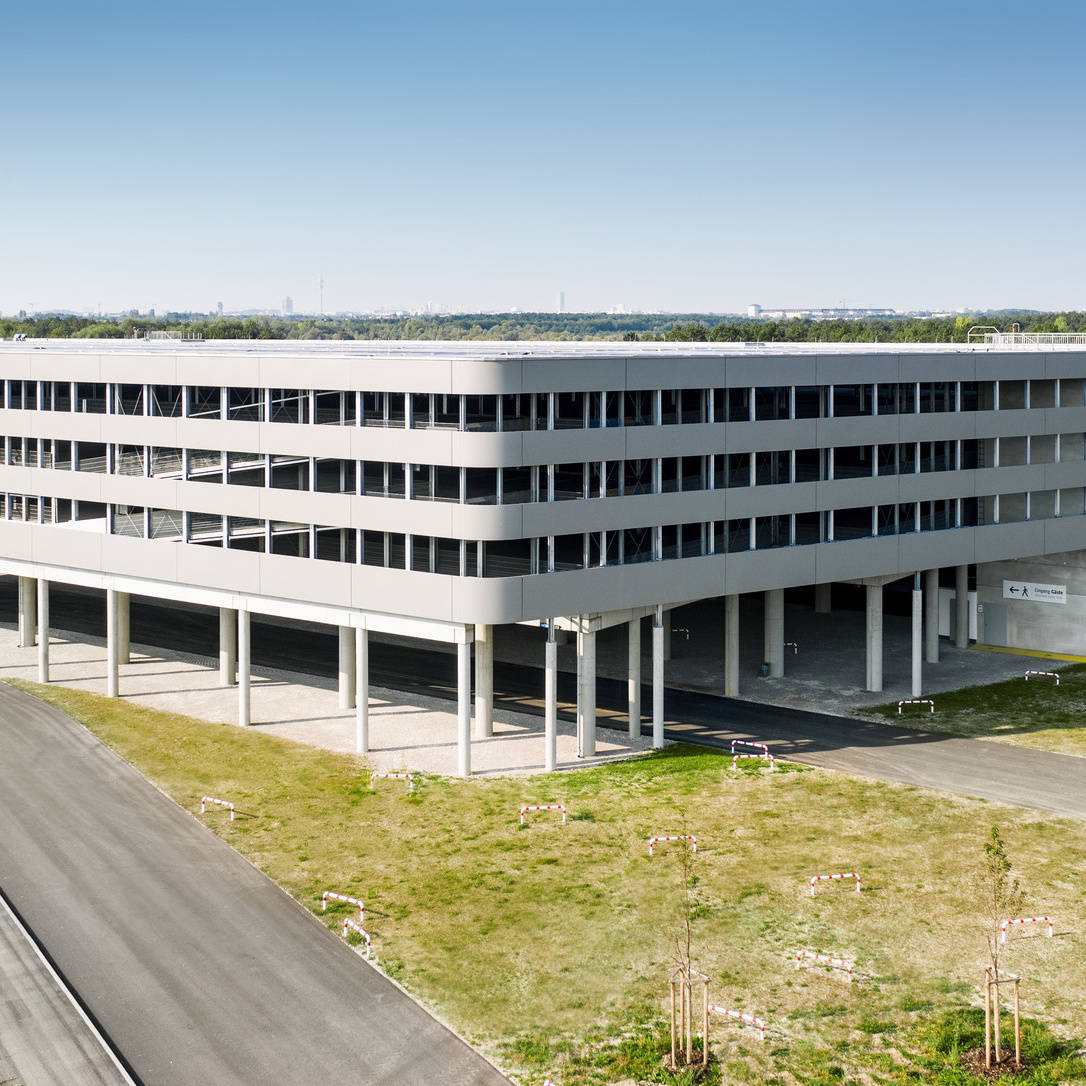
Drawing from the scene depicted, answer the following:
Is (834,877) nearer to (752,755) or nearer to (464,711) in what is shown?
(752,755)

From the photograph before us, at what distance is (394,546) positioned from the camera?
44.5 metres

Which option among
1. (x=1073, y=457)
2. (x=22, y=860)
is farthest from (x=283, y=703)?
(x=1073, y=457)

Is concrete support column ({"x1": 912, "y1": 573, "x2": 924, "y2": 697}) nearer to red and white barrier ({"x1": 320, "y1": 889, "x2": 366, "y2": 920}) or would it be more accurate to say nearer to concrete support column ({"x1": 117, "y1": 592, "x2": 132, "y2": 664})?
red and white barrier ({"x1": 320, "y1": 889, "x2": 366, "y2": 920})

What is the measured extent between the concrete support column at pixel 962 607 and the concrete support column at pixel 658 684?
70.1 ft

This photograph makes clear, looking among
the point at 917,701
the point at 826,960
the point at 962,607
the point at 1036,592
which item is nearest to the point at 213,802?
the point at 826,960

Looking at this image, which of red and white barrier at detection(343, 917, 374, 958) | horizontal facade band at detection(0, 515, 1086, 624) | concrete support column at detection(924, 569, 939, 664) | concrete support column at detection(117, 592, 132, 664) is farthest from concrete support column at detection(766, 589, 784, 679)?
red and white barrier at detection(343, 917, 374, 958)

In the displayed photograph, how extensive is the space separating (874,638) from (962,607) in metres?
10.1

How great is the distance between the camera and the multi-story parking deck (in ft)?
141

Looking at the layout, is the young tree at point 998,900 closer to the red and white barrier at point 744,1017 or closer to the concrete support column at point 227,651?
the red and white barrier at point 744,1017

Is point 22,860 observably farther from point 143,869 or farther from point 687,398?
point 687,398

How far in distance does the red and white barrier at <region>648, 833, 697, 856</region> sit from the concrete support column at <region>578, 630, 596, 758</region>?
8.23 m

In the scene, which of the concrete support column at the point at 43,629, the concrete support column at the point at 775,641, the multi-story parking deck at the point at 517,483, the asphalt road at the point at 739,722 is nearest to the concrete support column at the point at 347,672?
the multi-story parking deck at the point at 517,483

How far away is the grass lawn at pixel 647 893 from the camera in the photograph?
2647 cm

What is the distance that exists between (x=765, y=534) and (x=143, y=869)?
84.3ft
